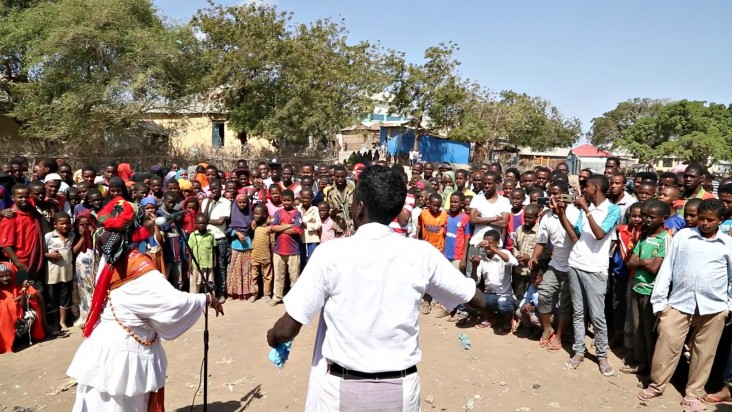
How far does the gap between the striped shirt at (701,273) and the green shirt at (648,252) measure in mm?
317

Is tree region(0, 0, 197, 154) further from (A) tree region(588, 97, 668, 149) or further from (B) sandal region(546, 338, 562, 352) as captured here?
(A) tree region(588, 97, 668, 149)

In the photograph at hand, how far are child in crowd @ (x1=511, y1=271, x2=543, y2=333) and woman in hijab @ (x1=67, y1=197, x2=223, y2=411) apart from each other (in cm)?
392

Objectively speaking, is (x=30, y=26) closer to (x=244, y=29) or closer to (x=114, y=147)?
(x=114, y=147)

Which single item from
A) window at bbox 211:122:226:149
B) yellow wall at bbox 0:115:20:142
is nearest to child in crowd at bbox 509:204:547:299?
yellow wall at bbox 0:115:20:142

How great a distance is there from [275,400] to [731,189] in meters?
4.60

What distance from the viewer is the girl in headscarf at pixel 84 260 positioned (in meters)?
5.72

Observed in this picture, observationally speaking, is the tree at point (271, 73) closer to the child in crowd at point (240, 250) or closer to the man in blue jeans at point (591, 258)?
the child in crowd at point (240, 250)

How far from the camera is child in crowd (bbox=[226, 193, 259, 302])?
6.78 meters

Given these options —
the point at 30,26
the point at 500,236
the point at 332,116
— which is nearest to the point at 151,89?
the point at 30,26

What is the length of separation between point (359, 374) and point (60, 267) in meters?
5.08

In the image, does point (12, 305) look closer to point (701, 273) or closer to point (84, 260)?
point (84, 260)

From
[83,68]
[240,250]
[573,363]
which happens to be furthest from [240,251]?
[83,68]

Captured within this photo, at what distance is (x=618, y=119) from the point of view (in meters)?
51.8

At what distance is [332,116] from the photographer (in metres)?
21.5
